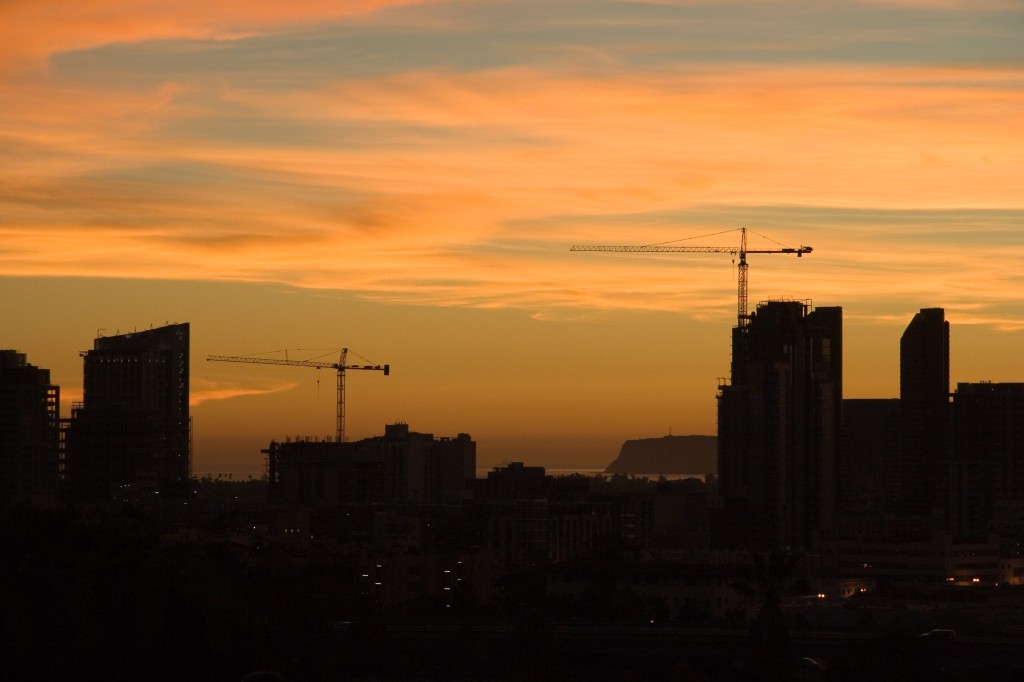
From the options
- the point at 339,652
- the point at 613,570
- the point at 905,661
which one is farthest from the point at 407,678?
the point at 613,570

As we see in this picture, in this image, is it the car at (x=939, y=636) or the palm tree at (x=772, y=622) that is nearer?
the palm tree at (x=772, y=622)

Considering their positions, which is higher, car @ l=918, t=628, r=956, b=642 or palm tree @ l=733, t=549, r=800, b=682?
palm tree @ l=733, t=549, r=800, b=682

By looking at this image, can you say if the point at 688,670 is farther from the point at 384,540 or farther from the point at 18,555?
the point at 384,540

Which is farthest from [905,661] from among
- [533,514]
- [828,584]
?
[533,514]

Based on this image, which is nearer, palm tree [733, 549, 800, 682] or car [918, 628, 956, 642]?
palm tree [733, 549, 800, 682]

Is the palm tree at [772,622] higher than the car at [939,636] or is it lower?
higher

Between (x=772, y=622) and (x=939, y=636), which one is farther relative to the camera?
(x=939, y=636)

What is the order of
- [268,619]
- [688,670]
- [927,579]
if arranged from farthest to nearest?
1. [927,579]
2. [688,670]
3. [268,619]

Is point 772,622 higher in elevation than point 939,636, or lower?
higher

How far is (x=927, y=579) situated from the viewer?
158m

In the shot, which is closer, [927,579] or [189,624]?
[189,624]

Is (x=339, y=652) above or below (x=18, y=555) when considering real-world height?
below

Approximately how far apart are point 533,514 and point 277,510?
25.0m

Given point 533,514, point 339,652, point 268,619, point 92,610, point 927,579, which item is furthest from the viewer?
point 533,514
